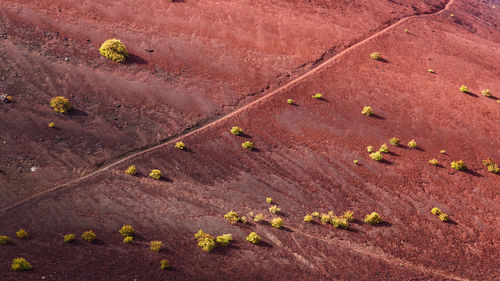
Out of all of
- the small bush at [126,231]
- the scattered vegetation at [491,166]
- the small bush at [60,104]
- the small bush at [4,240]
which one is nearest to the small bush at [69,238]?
the small bush at [126,231]

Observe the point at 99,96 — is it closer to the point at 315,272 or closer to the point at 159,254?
the point at 159,254

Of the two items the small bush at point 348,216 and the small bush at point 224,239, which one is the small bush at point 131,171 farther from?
the small bush at point 348,216

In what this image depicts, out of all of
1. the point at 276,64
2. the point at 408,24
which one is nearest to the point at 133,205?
the point at 276,64

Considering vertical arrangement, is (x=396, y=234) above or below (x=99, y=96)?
below

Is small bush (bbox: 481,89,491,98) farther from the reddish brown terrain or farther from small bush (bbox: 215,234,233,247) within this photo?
small bush (bbox: 215,234,233,247)

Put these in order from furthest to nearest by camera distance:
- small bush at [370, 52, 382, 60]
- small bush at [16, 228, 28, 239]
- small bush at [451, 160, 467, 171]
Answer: small bush at [370, 52, 382, 60] → small bush at [451, 160, 467, 171] → small bush at [16, 228, 28, 239]

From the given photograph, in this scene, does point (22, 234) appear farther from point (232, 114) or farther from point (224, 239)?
point (232, 114)

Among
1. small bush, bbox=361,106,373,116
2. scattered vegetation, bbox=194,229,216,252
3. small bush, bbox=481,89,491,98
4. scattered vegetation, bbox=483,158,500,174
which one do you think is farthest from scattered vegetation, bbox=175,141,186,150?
small bush, bbox=481,89,491,98
